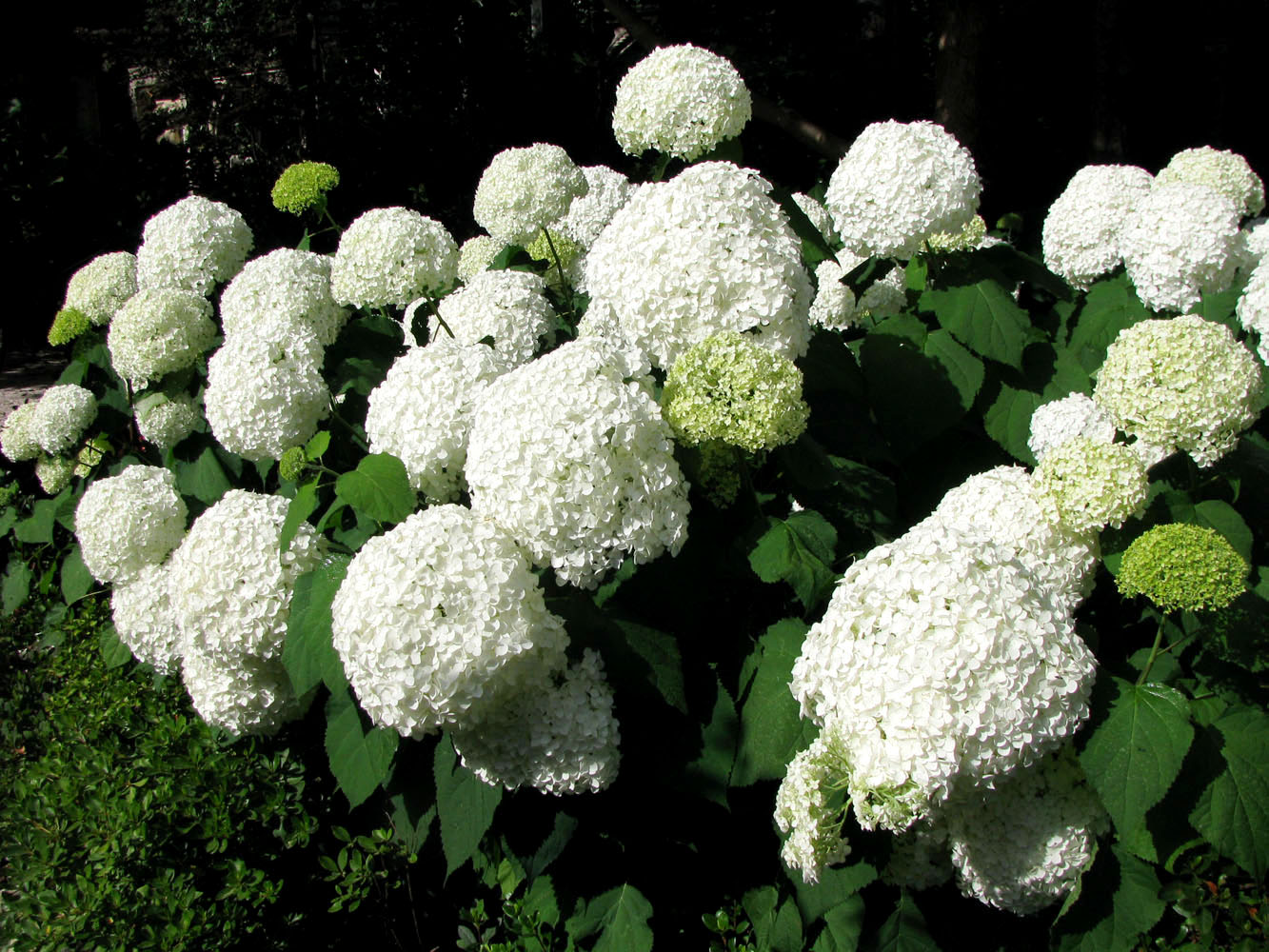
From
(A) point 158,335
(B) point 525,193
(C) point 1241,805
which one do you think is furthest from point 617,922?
(A) point 158,335

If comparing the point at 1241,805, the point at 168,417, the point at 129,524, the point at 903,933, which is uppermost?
the point at 1241,805

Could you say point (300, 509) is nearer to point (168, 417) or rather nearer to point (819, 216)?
point (168, 417)

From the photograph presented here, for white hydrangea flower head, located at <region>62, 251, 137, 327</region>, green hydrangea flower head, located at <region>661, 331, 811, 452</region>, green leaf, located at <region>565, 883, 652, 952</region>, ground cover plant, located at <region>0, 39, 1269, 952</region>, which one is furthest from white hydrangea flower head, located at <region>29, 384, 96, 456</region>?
green hydrangea flower head, located at <region>661, 331, 811, 452</region>

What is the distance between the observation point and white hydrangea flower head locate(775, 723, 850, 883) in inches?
66.5

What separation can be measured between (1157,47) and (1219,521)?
28.0ft

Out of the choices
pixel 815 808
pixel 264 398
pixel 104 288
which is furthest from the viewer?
pixel 104 288

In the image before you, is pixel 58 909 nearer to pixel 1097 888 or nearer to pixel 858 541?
pixel 858 541

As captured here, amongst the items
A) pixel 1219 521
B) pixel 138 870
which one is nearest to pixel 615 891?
pixel 138 870

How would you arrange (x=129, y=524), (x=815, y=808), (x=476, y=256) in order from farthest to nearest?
(x=476, y=256) → (x=129, y=524) → (x=815, y=808)

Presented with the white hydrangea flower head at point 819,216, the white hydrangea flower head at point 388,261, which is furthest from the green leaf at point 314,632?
the white hydrangea flower head at point 819,216

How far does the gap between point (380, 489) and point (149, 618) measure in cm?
163

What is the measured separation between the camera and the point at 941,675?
61.3 inches

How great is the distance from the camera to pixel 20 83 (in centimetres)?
1062

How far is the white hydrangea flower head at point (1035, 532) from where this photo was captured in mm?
2010
